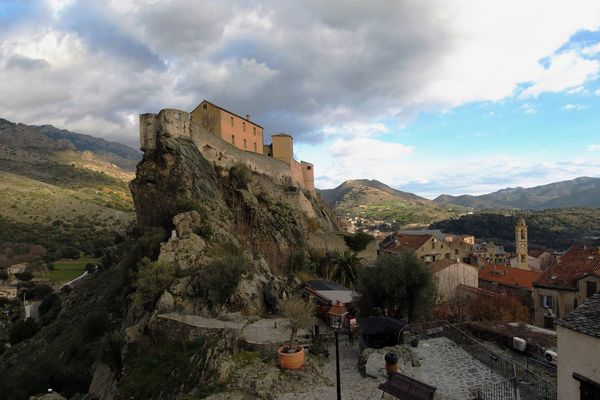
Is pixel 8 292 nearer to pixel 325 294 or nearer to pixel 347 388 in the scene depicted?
pixel 325 294

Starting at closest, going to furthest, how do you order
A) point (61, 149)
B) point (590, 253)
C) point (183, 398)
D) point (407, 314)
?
point (183, 398)
point (407, 314)
point (590, 253)
point (61, 149)

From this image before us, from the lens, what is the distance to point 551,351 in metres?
14.1

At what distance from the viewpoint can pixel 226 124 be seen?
135 ft

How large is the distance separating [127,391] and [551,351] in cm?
1638

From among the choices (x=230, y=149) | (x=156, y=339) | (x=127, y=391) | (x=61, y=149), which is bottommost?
(x=127, y=391)

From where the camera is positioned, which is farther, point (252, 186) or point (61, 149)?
point (61, 149)

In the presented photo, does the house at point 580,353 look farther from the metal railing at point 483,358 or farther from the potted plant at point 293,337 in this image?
the potted plant at point 293,337

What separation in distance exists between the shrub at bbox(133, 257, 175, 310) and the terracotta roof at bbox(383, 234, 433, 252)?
39.1m

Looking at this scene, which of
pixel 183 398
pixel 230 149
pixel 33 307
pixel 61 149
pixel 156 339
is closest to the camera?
pixel 183 398

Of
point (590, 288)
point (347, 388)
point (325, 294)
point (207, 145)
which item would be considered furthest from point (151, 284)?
point (590, 288)

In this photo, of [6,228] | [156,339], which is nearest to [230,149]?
[156,339]

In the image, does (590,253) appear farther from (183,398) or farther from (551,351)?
(183,398)

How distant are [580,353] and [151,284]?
18.6m

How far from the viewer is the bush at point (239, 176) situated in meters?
37.1
